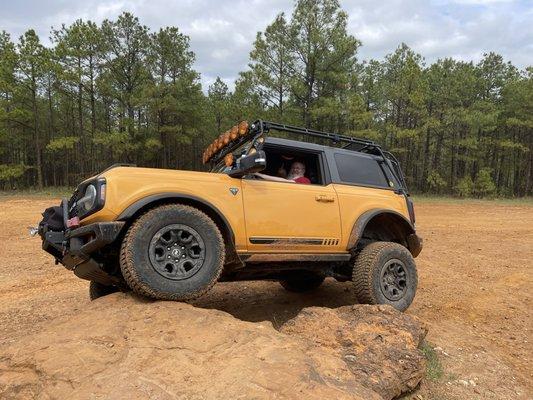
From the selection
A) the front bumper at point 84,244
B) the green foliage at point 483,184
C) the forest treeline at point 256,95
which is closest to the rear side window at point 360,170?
the front bumper at point 84,244

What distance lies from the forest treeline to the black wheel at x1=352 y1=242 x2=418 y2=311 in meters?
23.5

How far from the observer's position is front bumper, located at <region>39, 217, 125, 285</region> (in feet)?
12.3

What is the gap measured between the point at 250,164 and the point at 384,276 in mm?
2269

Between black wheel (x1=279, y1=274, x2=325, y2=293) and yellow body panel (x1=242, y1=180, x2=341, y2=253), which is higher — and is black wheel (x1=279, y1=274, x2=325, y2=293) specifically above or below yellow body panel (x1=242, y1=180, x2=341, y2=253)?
below

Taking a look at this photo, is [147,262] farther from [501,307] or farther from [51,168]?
[51,168]

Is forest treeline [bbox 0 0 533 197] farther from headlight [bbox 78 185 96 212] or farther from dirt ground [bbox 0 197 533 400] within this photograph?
headlight [bbox 78 185 96 212]

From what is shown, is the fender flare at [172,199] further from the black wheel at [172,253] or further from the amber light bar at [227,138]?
the amber light bar at [227,138]

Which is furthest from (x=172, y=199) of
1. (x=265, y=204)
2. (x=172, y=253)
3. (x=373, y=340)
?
(x=373, y=340)

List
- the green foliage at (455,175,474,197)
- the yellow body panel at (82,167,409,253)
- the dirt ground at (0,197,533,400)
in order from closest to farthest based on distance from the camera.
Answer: the yellow body panel at (82,167,409,253)
the dirt ground at (0,197,533,400)
the green foliage at (455,175,474,197)

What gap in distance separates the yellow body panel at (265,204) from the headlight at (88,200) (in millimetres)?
122

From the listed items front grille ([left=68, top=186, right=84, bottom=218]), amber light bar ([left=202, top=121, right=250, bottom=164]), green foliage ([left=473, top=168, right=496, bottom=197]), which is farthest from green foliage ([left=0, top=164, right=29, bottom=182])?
green foliage ([left=473, top=168, right=496, bottom=197])

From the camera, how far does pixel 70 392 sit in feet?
8.84

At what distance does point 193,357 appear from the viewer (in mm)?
3121

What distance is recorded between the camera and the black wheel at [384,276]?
5133 millimetres
